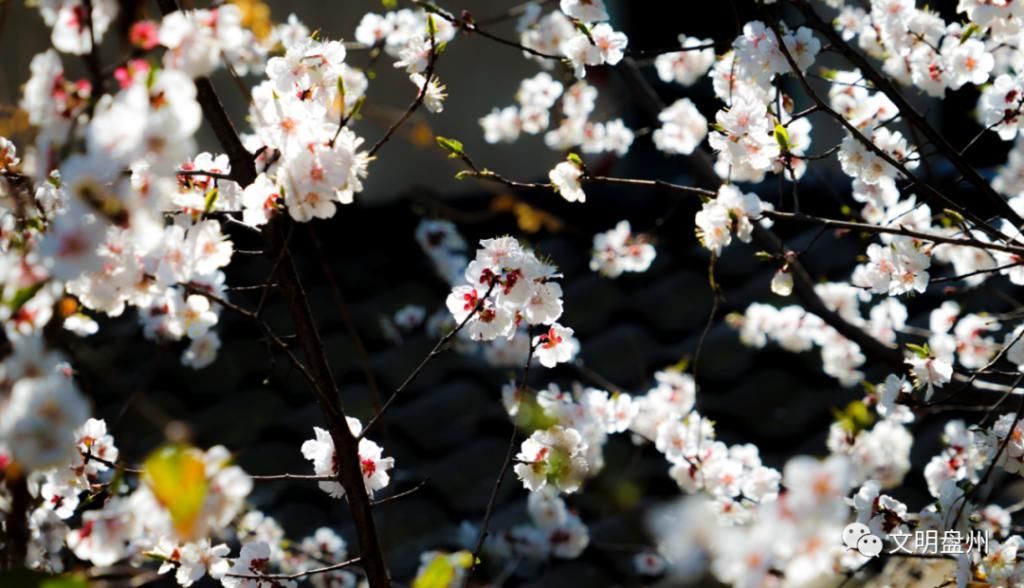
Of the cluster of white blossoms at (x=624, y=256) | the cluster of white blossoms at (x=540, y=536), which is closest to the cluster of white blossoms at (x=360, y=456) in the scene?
the cluster of white blossoms at (x=540, y=536)

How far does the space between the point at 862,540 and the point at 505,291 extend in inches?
28.7

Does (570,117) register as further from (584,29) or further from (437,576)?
(437,576)

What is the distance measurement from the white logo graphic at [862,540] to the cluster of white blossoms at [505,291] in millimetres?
644

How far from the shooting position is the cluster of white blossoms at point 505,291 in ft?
5.07

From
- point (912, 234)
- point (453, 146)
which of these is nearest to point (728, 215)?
point (912, 234)

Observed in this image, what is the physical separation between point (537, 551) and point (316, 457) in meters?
1.10

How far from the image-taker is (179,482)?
86 cm

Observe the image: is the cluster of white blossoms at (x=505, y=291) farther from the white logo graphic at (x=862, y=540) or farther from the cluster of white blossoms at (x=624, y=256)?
the cluster of white blossoms at (x=624, y=256)

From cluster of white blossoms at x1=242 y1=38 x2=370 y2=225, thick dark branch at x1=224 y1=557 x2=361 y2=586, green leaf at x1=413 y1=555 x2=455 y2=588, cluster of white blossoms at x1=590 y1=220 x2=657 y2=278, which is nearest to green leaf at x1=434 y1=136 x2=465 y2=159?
cluster of white blossoms at x1=242 y1=38 x2=370 y2=225

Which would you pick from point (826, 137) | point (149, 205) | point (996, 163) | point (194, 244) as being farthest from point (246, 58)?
point (996, 163)

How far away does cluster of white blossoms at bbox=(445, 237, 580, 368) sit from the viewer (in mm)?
1546

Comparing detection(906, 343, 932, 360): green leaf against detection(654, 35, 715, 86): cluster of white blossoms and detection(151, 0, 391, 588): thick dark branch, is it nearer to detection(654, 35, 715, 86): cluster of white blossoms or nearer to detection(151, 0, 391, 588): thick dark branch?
detection(151, 0, 391, 588): thick dark branch

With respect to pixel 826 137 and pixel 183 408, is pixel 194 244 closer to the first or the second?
pixel 183 408

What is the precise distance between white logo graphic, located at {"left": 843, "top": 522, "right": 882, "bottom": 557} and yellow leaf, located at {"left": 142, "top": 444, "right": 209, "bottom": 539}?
120cm
